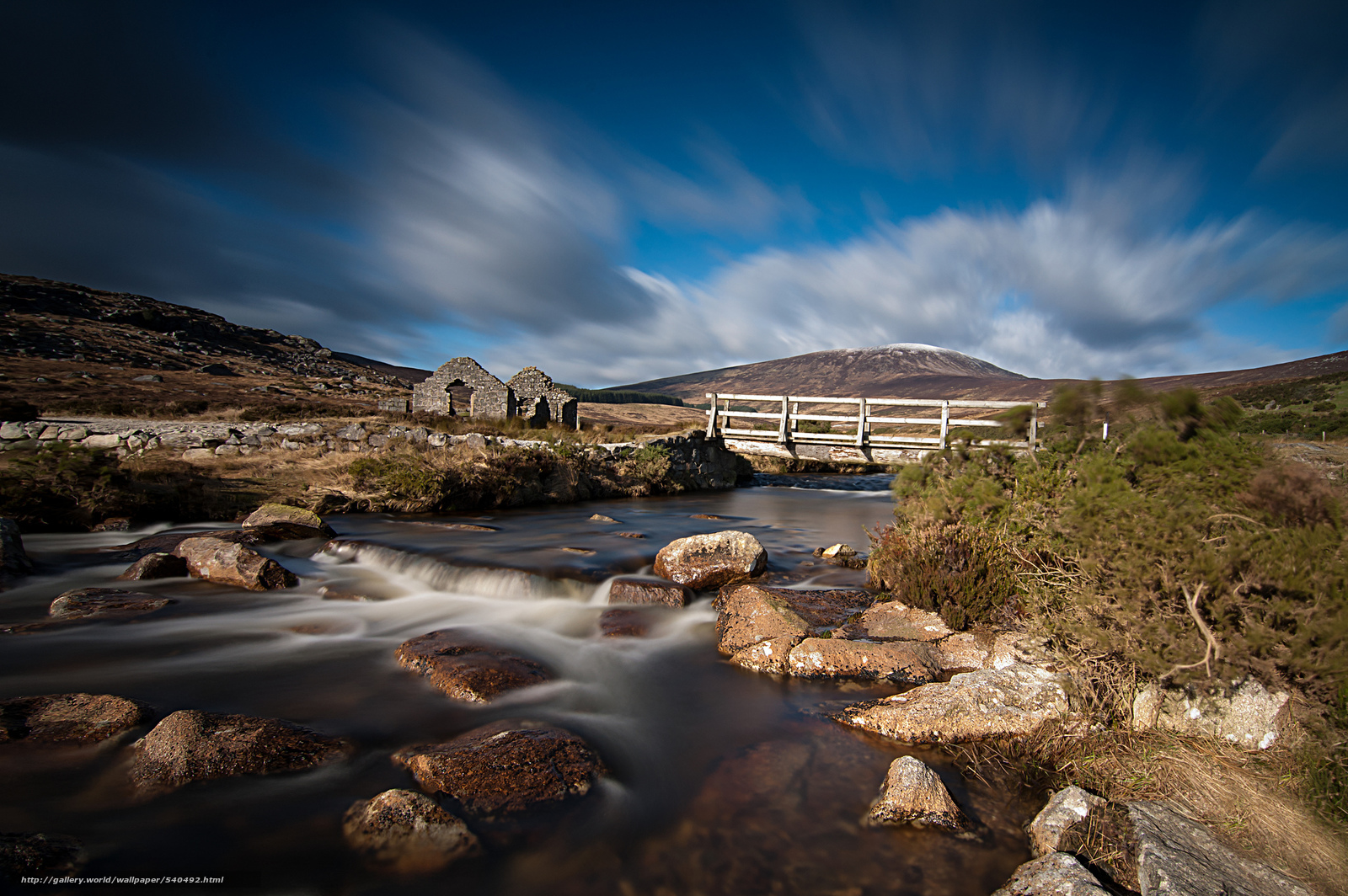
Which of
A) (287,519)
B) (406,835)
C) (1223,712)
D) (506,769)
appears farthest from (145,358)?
(1223,712)

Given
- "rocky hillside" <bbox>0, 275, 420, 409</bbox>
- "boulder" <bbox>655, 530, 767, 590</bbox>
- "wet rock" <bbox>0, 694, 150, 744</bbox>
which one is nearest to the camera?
"wet rock" <bbox>0, 694, 150, 744</bbox>

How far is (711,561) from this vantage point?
814cm

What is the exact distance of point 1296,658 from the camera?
3.03m

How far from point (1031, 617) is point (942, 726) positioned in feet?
5.18

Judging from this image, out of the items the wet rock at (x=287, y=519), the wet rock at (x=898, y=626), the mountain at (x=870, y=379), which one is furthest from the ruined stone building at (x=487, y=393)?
the mountain at (x=870, y=379)

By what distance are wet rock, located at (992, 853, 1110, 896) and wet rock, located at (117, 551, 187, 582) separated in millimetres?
10166

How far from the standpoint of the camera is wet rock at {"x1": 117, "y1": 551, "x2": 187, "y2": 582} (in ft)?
25.2

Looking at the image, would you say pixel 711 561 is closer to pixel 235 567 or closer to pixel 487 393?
pixel 235 567

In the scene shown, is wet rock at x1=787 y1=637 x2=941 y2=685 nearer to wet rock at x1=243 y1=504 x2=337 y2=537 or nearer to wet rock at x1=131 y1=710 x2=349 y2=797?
wet rock at x1=131 y1=710 x2=349 y2=797

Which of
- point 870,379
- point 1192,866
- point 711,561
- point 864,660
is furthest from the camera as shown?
point 870,379

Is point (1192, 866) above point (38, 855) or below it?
above

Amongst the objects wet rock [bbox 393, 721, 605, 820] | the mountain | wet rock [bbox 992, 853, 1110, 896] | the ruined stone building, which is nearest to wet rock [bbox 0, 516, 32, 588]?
wet rock [bbox 393, 721, 605, 820]

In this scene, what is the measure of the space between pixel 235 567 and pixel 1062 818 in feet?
31.2

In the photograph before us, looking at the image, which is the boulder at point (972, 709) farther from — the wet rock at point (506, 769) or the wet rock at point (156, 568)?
the wet rock at point (156, 568)
